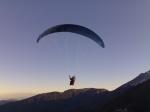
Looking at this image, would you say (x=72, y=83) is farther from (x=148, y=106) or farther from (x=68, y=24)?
(x=148, y=106)

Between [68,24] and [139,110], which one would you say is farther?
[139,110]

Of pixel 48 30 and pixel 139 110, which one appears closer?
pixel 48 30

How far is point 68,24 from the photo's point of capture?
43312 millimetres

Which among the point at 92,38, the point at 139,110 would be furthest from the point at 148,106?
the point at 92,38

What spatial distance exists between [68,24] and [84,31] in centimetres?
243

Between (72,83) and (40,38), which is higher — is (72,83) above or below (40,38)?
below

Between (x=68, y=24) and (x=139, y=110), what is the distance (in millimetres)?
160558

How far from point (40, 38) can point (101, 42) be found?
8812mm

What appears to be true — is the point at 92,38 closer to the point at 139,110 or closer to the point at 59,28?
the point at 59,28

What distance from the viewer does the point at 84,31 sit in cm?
4350

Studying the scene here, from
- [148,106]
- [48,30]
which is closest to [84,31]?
[48,30]

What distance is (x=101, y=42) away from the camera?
4309 cm

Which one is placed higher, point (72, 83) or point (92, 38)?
point (92, 38)

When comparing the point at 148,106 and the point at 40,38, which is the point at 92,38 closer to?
the point at 40,38
